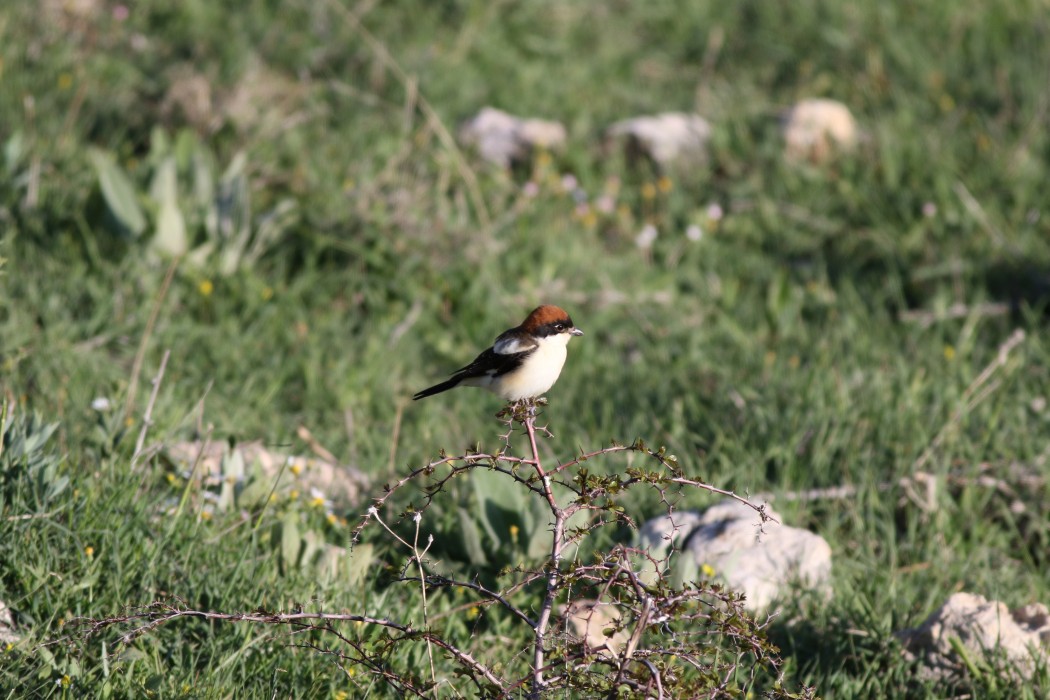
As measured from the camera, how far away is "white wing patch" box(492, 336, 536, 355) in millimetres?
4086

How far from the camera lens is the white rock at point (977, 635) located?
3.64m

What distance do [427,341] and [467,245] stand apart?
0.72 meters

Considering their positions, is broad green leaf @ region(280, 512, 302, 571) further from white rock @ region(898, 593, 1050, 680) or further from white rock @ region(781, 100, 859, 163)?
white rock @ region(781, 100, 859, 163)

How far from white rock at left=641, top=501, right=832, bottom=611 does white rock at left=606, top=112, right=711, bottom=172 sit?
3.82m

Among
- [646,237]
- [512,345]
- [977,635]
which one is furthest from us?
[646,237]

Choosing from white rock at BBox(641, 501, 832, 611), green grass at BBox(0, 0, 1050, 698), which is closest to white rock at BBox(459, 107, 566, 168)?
green grass at BBox(0, 0, 1050, 698)

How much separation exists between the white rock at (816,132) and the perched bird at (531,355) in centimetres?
410

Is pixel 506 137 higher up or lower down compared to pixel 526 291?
higher up

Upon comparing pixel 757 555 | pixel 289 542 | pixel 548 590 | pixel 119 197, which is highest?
pixel 548 590

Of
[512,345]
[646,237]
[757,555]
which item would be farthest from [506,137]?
[757,555]

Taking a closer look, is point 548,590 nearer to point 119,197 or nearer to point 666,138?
point 119,197

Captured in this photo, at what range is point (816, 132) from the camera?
7.70 metres

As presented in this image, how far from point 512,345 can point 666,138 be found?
12.9 feet

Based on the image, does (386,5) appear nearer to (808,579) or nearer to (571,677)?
(808,579)
